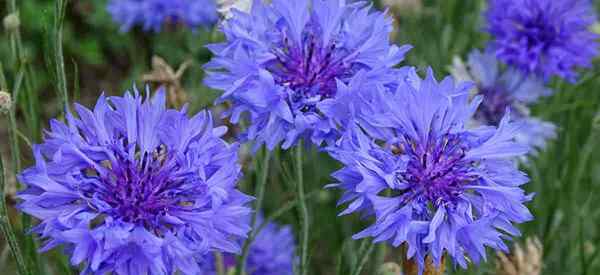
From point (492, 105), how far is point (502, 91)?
3cm

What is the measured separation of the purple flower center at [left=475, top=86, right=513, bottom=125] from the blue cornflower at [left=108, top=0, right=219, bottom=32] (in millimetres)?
623

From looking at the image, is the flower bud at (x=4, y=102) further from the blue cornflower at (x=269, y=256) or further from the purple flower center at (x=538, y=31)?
the purple flower center at (x=538, y=31)

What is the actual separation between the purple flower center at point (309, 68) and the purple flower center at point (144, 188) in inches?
6.8

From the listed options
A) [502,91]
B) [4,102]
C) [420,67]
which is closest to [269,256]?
[420,67]

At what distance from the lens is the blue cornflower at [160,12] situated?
1944mm

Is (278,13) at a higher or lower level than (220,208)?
higher

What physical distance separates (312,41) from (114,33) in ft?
5.24

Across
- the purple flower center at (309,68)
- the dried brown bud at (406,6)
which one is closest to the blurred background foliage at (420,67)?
the dried brown bud at (406,6)

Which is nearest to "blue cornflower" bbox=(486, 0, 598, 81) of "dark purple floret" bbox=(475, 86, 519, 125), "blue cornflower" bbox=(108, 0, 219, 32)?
"dark purple floret" bbox=(475, 86, 519, 125)

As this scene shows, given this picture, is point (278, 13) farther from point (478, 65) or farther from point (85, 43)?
point (85, 43)

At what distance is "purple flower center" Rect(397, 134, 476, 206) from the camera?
3.14 feet

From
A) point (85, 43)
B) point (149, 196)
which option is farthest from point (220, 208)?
point (85, 43)

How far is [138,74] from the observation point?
7.09ft

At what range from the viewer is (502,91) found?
1725 millimetres
